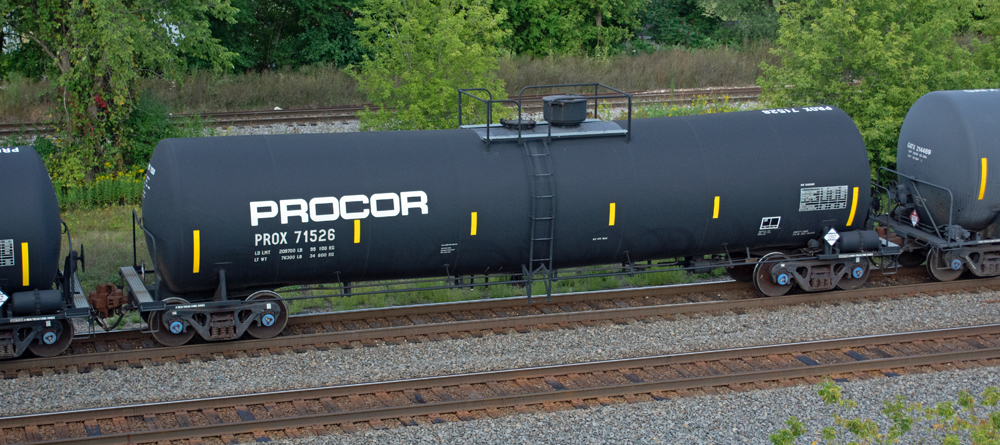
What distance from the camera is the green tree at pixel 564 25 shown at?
138 feet

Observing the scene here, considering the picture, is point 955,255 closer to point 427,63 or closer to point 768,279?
point 768,279

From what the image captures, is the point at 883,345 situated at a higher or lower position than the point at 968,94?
lower

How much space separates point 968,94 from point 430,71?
10.9 m

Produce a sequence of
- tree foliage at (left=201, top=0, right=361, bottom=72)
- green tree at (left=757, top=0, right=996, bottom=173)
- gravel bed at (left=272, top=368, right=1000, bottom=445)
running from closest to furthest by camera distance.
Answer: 1. gravel bed at (left=272, top=368, right=1000, bottom=445)
2. green tree at (left=757, top=0, right=996, bottom=173)
3. tree foliage at (left=201, top=0, right=361, bottom=72)

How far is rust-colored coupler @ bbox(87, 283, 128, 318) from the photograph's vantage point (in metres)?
13.0

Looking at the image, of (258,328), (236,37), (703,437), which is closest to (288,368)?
(258,328)

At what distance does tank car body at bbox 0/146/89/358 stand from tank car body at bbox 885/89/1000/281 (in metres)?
14.0

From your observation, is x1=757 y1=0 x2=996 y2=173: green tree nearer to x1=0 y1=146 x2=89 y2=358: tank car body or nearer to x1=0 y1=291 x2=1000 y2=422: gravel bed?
x1=0 y1=291 x2=1000 y2=422: gravel bed

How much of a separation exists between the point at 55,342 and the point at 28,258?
143 centimetres

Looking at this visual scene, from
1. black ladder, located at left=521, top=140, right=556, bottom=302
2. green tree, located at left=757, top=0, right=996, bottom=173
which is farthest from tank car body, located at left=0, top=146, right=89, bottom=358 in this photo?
green tree, located at left=757, top=0, right=996, bottom=173

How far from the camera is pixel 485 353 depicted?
13102mm

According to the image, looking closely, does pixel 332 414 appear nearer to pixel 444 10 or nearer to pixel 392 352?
pixel 392 352

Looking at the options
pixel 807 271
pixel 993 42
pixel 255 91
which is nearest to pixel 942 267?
pixel 807 271

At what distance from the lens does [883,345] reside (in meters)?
13.4
